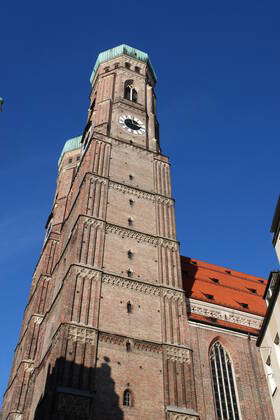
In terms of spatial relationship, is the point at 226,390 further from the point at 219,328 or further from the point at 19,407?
the point at 19,407

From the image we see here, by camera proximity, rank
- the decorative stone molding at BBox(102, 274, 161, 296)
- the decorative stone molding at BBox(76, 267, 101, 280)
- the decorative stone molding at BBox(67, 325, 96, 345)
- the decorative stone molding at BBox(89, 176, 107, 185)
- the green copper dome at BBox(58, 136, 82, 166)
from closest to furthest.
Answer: the decorative stone molding at BBox(67, 325, 96, 345) → the decorative stone molding at BBox(76, 267, 101, 280) → the decorative stone molding at BBox(102, 274, 161, 296) → the decorative stone molding at BBox(89, 176, 107, 185) → the green copper dome at BBox(58, 136, 82, 166)

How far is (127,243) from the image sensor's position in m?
29.0

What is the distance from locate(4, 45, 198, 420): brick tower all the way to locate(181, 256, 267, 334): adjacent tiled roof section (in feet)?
9.11

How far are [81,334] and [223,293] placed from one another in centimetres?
1264

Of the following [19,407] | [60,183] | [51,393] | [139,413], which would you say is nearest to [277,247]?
[139,413]

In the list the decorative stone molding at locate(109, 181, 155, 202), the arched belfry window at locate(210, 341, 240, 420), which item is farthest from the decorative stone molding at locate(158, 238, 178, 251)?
the arched belfry window at locate(210, 341, 240, 420)

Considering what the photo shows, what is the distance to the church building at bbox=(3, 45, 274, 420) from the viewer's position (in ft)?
74.1

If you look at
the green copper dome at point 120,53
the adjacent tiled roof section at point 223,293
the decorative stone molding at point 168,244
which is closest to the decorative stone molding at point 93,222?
the decorative stone molding at point 168,244

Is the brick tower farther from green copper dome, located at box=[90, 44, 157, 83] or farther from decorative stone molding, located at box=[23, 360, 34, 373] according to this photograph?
green copper dome, located at box=[90, 44, 157, 83]

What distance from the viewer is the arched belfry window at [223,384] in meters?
24.5

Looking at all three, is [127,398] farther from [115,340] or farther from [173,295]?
[173,295]

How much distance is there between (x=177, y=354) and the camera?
25.0m

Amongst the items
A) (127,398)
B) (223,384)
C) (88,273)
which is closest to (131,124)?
(88,273)

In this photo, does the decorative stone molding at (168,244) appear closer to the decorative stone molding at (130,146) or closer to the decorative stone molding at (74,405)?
the decorative stone molding at (130,146)
